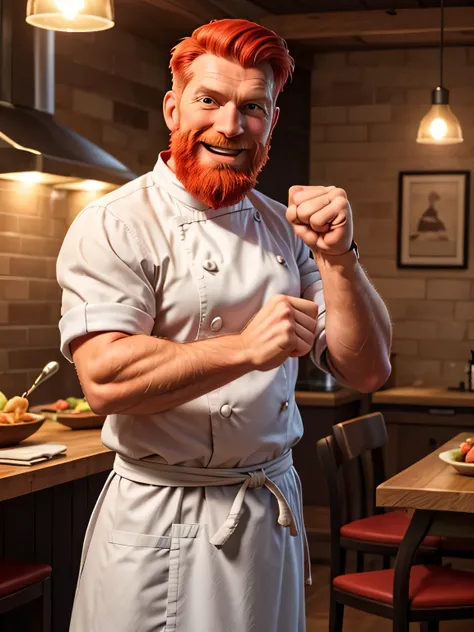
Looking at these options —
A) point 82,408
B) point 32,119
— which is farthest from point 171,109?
point 32,119

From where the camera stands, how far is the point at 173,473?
1581 millimetres

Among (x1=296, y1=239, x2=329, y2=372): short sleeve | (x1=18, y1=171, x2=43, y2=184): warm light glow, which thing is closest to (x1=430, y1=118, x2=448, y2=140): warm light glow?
(x1=18, y1=171, x2=43, y2=184): warm light glow

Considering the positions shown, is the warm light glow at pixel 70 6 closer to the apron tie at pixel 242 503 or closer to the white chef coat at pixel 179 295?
the white chef coat at pixel 179 295

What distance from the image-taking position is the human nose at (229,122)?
5.04 ft

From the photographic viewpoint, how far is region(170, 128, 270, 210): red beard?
62.0 inches

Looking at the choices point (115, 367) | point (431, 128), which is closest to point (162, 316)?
point (115, 367)

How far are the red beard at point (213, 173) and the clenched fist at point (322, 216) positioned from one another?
14 centimetres

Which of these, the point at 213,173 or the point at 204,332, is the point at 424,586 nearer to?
the point at 204,332

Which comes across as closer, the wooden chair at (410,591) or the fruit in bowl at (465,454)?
the wooden chair at (410,591)

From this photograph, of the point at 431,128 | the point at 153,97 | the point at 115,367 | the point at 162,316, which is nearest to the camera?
the point at 115,367

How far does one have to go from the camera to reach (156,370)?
142 cm

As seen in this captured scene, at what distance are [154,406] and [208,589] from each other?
325mm

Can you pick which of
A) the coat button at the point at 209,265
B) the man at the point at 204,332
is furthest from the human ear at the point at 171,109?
the coat button at the point at 209,265

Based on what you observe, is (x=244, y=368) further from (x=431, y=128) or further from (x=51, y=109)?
(x=431, y=128)
